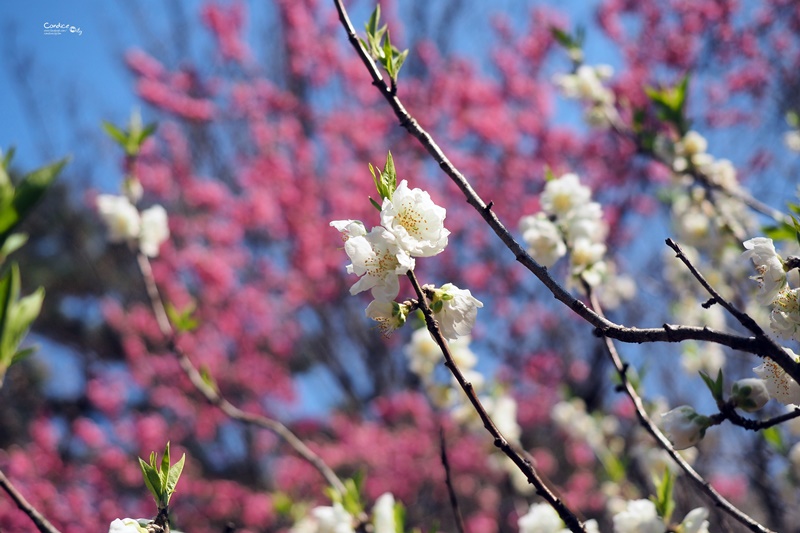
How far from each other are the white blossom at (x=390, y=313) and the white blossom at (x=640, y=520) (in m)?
0.74

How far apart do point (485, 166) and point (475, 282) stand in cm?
146

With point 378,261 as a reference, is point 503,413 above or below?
above

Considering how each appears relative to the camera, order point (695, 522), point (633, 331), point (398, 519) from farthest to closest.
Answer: point (398, 519)
point (695, 522)
point (633, 331)

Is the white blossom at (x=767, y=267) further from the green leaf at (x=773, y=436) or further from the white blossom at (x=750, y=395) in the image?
the green leaf at (x=773, y=436)

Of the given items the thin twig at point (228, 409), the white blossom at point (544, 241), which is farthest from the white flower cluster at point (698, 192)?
the thin twig at point (228, 409)

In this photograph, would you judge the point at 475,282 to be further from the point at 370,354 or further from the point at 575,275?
the point at 575,275

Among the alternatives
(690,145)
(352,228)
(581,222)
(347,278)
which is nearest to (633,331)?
(352,228)

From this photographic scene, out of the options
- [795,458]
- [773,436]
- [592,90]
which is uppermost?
[592,90]

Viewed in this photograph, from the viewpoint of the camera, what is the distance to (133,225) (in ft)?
7.95

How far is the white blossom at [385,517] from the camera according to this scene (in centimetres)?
158

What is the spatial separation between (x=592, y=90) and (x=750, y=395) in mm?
2244

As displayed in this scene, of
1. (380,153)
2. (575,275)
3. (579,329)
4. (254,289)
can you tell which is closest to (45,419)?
(254,289)

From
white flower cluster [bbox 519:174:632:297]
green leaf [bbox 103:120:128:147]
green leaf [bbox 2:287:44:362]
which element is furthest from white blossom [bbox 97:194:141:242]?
white flower cluster [bbox 519:174:632:297]

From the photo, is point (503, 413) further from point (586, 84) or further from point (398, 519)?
point (586, 84)
